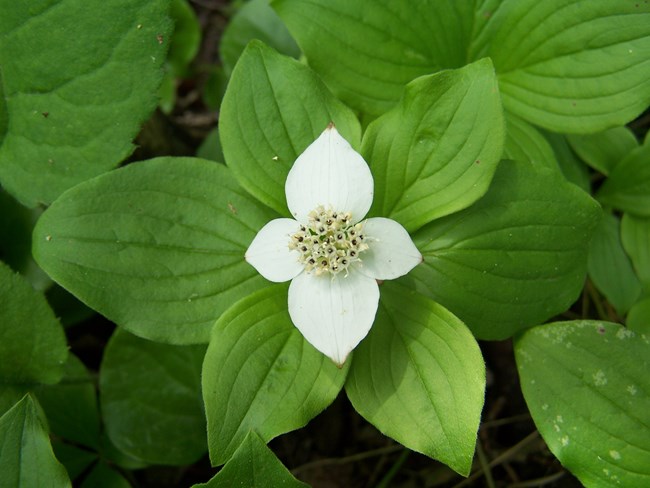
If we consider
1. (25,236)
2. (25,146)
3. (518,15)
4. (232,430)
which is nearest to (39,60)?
(25,146)

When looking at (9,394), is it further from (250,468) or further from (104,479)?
(250,468)

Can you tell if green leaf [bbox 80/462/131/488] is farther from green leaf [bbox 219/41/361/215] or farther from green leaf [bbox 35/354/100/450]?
green leaf [bbox 219/41/361/215]

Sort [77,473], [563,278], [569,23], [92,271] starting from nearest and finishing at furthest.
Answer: [92,271] → [563,278] → [569,23] → [77,473]

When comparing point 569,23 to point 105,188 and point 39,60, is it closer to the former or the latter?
point 105,188

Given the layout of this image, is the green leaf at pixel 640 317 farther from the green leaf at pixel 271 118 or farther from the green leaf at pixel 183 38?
the green leaf at pixel 183 38

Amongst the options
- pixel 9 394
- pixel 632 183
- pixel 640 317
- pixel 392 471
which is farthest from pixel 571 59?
pixel 9 394
